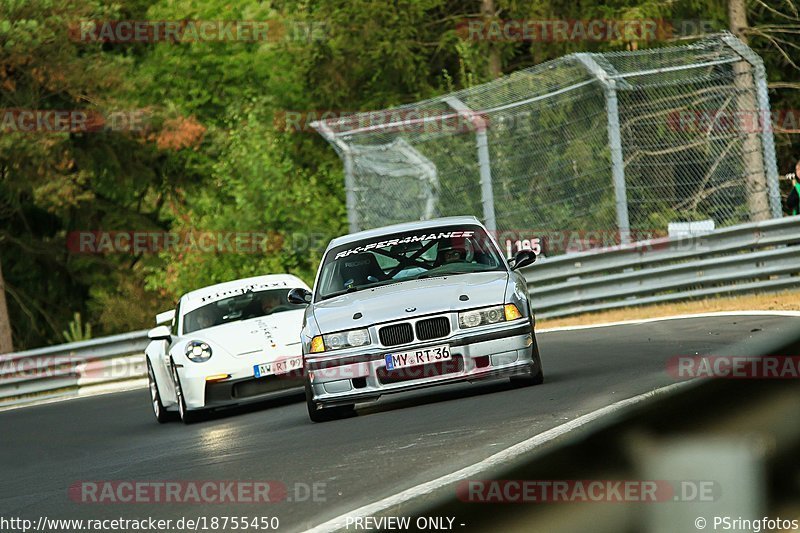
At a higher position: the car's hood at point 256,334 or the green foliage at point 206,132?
the green foliage at point 206,132

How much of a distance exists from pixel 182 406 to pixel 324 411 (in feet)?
9.79

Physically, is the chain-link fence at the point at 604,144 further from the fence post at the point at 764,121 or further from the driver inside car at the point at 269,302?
the driver inside car at the point at 269,302

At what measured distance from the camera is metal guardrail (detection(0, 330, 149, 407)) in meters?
23.0

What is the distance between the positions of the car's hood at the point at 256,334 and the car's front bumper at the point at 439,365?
288cm

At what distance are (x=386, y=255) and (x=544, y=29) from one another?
2240 centimetres

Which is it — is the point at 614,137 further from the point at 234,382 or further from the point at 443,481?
the point at 443,481

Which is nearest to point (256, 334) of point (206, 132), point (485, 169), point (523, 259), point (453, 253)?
point (453, 253)

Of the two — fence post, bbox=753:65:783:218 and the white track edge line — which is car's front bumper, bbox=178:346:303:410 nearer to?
the white track edge line

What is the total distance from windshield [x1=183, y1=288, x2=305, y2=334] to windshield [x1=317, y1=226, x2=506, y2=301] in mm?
2589

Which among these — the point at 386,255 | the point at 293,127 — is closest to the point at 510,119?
the point at 386,255

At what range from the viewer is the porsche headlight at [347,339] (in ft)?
33.0

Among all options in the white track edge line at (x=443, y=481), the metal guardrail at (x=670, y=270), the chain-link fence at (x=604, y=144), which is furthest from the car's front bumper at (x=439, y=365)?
the chain-link fence at (x=604, y=144)

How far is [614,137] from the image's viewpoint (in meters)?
19.0

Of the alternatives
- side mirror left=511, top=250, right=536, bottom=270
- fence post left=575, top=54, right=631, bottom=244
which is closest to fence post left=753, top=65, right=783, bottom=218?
fence post left=575, top=54, right=631, bottom=244
